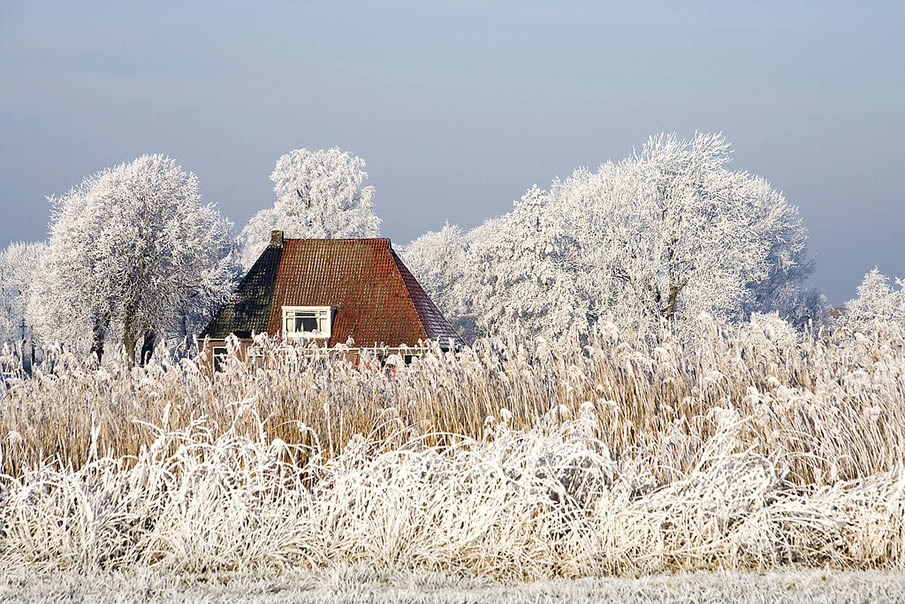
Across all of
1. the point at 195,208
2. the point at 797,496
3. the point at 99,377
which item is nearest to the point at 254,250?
the point at 195,208

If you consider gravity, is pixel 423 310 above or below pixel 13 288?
below

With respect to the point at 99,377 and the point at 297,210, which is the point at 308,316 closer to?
the point at 297,210

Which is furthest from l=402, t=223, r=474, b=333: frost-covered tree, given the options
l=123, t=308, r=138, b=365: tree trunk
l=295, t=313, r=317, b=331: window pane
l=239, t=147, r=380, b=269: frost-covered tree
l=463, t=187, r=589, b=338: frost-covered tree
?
l=123, t=308, r=138, b=365: tree trunk

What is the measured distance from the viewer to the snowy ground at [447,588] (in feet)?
13.7

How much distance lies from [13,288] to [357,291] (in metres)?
38.9

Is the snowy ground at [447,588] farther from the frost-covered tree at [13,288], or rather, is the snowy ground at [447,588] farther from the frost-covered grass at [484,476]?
the frost-covered tree at [13,288]

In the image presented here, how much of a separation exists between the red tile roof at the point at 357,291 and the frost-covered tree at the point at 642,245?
498 centimetres

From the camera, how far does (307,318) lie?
31.3 meters

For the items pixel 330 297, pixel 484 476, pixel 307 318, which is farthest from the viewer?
pixel 307 318

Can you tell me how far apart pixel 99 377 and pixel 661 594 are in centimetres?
425

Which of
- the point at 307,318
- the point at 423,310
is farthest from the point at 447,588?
the point at 307,318

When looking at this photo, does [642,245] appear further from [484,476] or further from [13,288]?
[13,288]

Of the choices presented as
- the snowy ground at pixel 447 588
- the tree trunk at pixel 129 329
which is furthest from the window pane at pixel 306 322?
the snowy ground at pixel 447 588

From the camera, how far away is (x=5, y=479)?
5723 mm
